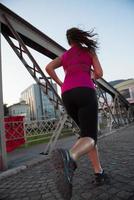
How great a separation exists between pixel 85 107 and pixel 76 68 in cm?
50

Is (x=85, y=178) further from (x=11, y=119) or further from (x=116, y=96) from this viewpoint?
(x=116, y=96)

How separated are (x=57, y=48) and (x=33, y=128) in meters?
6.46

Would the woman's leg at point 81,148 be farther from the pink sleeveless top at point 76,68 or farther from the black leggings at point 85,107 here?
the pink sleeveless top at point 76,68

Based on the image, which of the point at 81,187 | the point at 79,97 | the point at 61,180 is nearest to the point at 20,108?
the point at 81,187

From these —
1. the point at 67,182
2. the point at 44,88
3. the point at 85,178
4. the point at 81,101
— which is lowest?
the point at 85,178

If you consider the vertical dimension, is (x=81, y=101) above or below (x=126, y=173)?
above

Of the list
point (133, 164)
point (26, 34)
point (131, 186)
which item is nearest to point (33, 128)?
point (26, 34)

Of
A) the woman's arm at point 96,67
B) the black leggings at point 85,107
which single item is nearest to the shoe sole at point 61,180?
the black leggings at point 85,107

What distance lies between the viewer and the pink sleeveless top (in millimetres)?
2502

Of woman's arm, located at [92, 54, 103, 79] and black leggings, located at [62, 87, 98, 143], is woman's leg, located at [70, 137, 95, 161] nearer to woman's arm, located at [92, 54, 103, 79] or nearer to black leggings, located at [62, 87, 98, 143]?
black leggings, located at [62, 87, 98, 143]

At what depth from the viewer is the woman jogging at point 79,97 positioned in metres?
2.02

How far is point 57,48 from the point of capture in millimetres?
8516

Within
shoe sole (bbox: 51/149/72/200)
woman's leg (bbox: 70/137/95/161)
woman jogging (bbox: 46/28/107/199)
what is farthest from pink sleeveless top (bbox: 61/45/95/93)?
shoe sole (bbox: 51/149/72/200)

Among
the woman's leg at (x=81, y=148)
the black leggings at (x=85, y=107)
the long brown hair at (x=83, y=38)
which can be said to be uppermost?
the long brown hair at (x=83, y=38)
